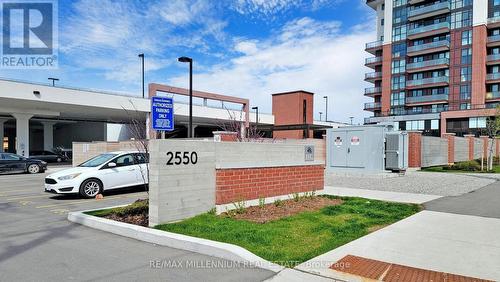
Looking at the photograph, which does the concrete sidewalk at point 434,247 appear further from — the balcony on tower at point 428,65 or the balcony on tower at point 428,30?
the balcony on tower at point 428,30

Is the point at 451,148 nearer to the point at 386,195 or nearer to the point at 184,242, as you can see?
the point at 386,195

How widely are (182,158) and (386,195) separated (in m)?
7.68

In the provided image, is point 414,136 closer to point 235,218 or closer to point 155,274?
point 235,218

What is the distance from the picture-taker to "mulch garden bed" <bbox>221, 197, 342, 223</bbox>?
832cm

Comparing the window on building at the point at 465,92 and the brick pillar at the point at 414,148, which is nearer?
the brick pillar at the point at 414,148

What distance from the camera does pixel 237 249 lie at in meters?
5.66

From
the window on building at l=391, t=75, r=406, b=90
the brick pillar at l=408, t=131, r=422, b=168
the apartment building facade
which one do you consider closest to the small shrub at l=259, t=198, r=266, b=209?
the brick pillar at l=408, t=131, r=422, b=168

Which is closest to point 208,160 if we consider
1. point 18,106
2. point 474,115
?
point 18,106

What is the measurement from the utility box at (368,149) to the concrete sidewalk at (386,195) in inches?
229

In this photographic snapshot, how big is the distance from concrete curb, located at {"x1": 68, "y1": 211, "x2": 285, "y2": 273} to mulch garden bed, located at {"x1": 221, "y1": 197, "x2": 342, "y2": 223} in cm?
214

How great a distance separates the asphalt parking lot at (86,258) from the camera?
4.93 metres

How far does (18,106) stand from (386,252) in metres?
32.8

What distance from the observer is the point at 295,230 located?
705cm

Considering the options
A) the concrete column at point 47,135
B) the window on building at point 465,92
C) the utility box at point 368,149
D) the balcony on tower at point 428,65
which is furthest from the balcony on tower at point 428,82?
the concrete column at point 47,135
